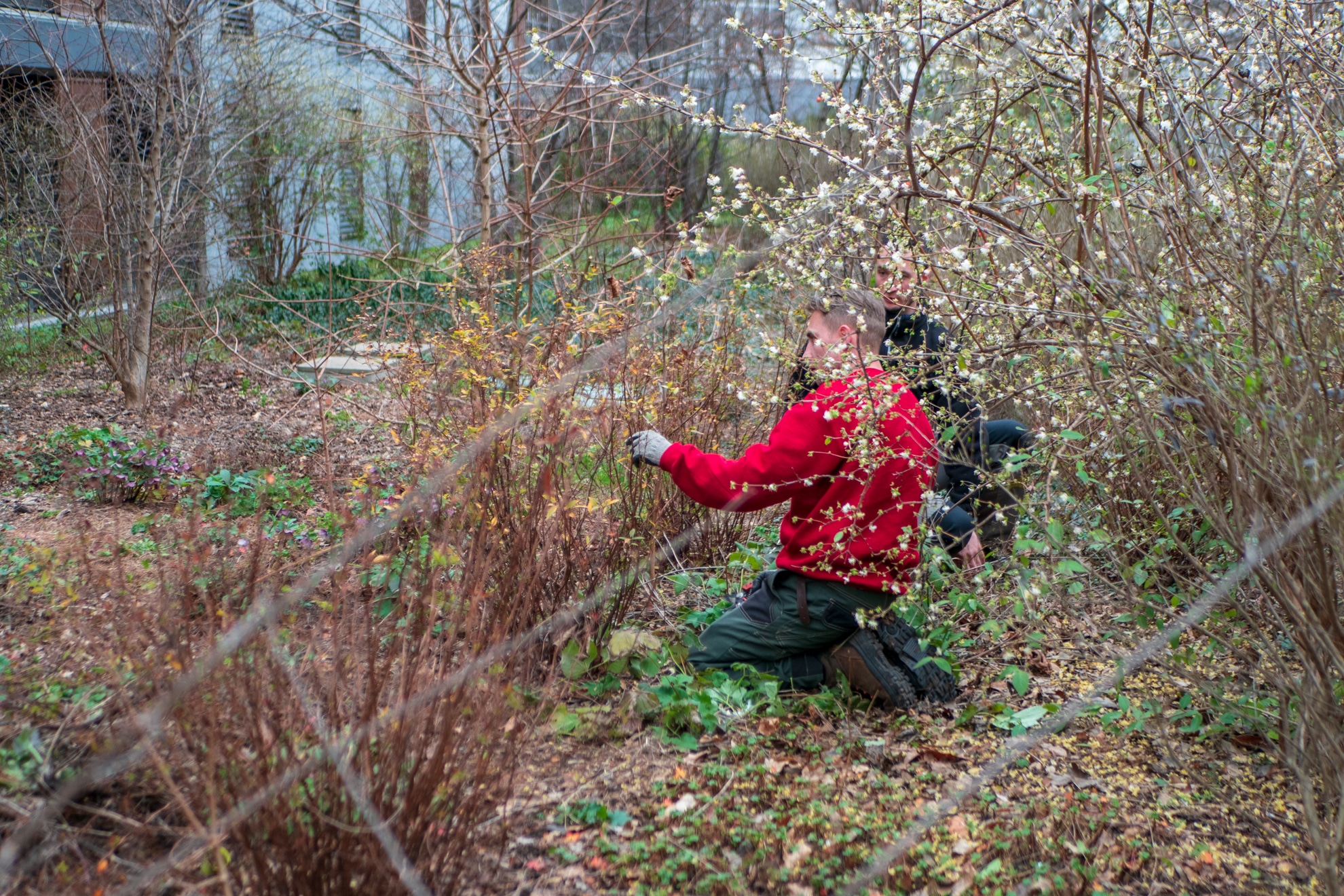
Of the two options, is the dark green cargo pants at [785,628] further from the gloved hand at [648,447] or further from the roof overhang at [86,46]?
the roof overhang at [86,46]

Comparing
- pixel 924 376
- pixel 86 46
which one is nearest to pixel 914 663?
pixel 924 376

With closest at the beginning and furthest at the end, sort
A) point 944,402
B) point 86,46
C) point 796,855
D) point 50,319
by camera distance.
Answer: point 796,855, point 944,402, point 50,319, point 86,46

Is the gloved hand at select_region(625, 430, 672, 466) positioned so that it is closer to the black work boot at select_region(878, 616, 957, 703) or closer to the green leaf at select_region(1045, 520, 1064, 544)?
the black work boot at select_region(878, 616, 957, 703)

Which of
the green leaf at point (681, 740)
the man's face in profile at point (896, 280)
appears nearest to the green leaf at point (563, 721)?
the green leaf at point (681, 740)

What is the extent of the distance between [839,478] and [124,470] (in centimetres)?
410

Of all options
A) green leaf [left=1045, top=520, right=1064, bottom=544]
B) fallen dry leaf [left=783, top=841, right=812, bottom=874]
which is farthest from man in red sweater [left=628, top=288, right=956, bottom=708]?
fallen dry leaf [left=783, top=841, right=812, bottom=874]

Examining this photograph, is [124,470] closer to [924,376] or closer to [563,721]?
[563,721]

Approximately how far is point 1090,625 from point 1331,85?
7.01ft

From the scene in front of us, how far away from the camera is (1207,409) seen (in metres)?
2.38

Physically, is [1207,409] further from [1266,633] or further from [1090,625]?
[1090,625]

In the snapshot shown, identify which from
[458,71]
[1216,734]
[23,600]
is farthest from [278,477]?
[1216,734]

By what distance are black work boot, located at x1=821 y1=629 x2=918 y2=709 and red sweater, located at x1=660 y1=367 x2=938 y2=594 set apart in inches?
7.5

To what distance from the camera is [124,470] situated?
17.6 ft

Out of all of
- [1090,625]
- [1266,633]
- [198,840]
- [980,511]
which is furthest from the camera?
[980,511]
